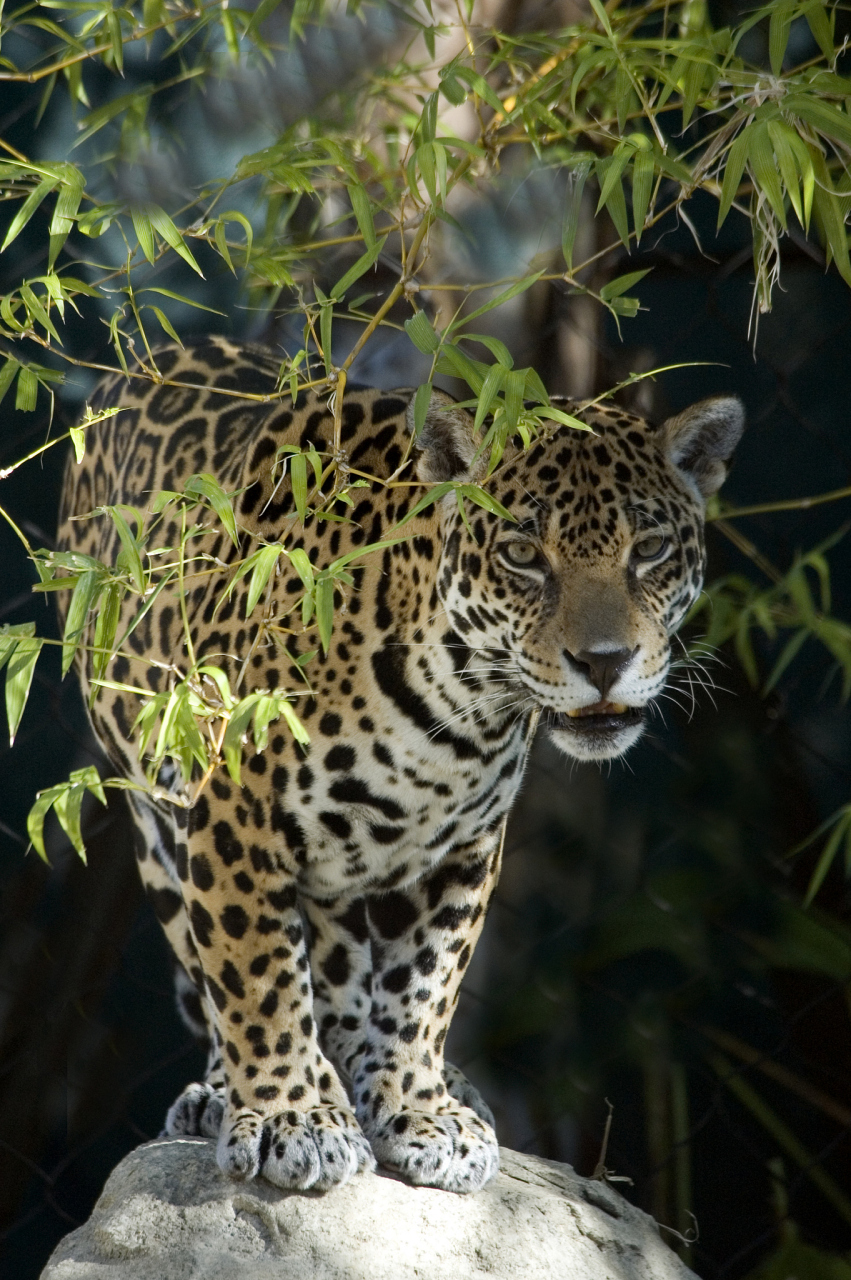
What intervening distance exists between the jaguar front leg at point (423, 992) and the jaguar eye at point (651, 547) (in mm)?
525

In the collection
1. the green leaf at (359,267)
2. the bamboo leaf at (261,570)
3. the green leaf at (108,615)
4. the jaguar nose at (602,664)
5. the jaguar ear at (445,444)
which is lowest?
the jaguar nose at (602,664)

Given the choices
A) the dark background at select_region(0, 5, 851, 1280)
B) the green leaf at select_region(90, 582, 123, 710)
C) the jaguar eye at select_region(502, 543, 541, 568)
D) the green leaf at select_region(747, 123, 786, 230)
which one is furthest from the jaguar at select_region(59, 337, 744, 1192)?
the dark background at select_region(0, 5, 851, 1280)

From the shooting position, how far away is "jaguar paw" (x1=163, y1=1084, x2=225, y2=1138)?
218 cm

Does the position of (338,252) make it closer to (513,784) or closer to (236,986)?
(513,784)

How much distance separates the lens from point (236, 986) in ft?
6.53

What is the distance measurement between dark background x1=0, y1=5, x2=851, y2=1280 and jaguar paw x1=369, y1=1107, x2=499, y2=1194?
76 cm

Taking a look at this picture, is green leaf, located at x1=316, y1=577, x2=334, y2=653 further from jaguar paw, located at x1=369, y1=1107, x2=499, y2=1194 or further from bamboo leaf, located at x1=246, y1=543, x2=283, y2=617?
jaguar paw, located at x1=369, y1=1107, x2=499, y2=1194

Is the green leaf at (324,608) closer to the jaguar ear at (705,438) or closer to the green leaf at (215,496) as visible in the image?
the green leaf at (215,496)

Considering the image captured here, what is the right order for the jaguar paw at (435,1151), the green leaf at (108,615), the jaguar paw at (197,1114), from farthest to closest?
the jaguar paw at (197,1114) < the jaguar paw at (435,1151) < the green leaf at (108,615)

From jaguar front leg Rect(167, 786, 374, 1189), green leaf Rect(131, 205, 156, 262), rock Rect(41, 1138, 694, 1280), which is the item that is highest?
green leaf Rect(131, 205, 156, 262)

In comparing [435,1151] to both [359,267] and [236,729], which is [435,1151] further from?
[359,267]

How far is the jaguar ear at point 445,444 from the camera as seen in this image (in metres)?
1.86

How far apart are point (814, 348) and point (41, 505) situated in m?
1.66

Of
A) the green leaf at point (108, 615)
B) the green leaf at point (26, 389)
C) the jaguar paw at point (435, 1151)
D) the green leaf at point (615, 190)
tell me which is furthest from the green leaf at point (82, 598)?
the jaguar paw at point (435, 1151)
